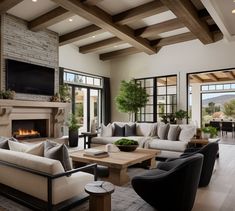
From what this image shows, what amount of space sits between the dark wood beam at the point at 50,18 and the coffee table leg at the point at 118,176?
3.98 metres

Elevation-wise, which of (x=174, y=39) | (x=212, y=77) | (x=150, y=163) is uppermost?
(x=174, y=39)

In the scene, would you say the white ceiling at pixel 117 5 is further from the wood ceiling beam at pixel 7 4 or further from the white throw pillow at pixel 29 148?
the white throw pillow at pixel 29 148

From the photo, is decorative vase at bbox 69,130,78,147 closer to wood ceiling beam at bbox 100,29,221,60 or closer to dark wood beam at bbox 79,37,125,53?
dark wood beam at bbox 79,37,125,53

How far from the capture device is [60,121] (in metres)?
7.39

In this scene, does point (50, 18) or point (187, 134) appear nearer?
point (187, 134)

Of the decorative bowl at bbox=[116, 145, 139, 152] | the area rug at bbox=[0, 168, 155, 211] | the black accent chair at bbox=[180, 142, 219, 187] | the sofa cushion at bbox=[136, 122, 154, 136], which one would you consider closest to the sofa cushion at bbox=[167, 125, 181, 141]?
the sofa cushion at bbox=[136, 122, 154, 136]

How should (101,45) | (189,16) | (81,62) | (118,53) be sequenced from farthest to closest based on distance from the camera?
(118,53), (81,62), (101,45), (189,16)

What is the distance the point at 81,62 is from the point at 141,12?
4.03 metres

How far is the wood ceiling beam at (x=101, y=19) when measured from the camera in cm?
489

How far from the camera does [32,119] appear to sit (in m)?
6.88

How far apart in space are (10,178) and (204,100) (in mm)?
12663

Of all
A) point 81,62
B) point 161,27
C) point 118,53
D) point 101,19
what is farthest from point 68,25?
point 118,53

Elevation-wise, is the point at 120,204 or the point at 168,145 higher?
the point at 168,145

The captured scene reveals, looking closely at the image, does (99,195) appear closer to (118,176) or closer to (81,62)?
(118,176)
